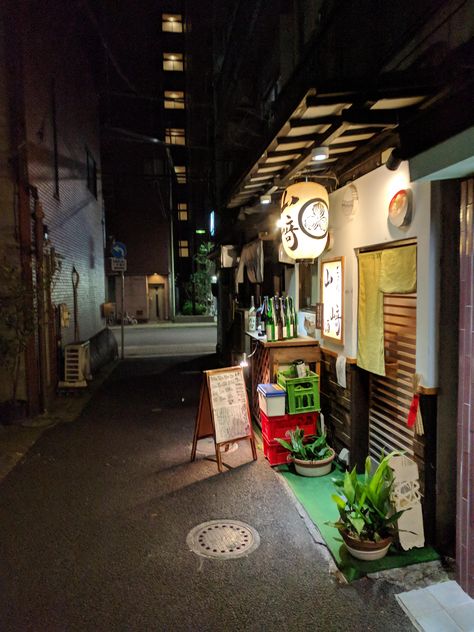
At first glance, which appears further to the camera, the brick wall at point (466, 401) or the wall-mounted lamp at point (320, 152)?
the wall-mounted lamp at point (320, 152)

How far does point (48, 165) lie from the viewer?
12672 millimetres

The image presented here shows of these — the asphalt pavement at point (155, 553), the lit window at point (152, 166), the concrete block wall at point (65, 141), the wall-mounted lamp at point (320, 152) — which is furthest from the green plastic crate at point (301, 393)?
the lit window at point (152, 166)

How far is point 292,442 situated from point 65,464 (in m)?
4.35

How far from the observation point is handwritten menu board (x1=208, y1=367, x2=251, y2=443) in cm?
755

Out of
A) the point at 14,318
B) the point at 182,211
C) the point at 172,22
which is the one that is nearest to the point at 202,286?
the point at 182,211

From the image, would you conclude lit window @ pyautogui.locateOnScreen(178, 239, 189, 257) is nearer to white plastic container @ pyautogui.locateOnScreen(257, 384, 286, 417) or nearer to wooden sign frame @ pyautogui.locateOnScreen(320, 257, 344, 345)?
wooden sign frame @ pyautogui.locateOnScreen(320, 257, 344, 345)

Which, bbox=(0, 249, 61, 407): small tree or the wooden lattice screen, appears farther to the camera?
bbox=(0, 249, 61, 407): small tree

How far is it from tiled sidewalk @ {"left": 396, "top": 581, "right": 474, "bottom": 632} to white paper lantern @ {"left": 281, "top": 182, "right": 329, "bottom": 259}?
4.90 metres

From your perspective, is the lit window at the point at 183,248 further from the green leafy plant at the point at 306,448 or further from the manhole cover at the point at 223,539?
the manhole cover at the point at 223,539

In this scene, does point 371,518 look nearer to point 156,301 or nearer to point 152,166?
point 156,301

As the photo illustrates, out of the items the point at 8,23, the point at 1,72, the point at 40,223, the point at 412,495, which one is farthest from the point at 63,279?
the point at 412,495

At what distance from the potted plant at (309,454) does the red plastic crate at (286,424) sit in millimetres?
164

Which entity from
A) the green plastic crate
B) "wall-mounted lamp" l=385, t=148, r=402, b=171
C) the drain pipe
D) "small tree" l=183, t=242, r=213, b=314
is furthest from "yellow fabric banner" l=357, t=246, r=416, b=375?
"small tree" l=183, t=242, r=213, b=314

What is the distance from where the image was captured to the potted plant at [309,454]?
23.0ft
